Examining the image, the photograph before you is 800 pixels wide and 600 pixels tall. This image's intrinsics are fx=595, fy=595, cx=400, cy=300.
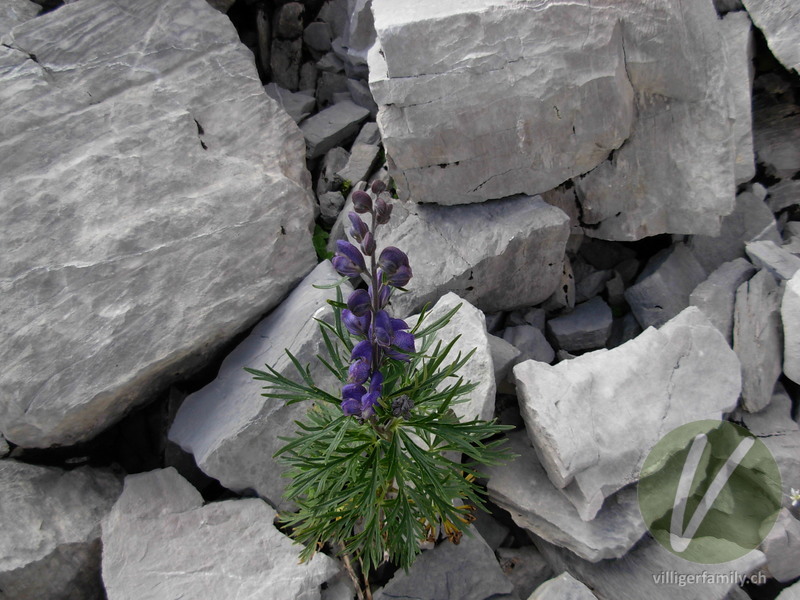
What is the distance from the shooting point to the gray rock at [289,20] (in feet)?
17.5

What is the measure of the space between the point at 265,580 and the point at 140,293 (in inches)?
70.9

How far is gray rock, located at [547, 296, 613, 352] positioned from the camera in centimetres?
413

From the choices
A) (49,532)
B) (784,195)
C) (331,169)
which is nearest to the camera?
(49,532)

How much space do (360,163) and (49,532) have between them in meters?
3.25

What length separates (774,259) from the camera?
398 cm

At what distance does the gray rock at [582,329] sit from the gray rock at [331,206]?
1.83m

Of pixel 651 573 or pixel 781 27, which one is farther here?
pixel 781 27

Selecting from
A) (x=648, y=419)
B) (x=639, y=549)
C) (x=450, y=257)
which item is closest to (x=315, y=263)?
(x=450, y=257)

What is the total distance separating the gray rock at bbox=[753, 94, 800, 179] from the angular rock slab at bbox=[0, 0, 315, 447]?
3.60 metres

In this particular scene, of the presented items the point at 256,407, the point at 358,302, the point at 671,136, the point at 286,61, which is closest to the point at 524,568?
the point at 256,407

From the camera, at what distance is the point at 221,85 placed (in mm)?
4414

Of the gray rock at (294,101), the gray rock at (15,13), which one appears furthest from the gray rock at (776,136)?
the gray rock at (15,13)

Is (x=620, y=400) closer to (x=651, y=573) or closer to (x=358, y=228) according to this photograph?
(x=651, y=573)

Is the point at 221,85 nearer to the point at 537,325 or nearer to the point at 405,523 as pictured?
the point at 537,325
